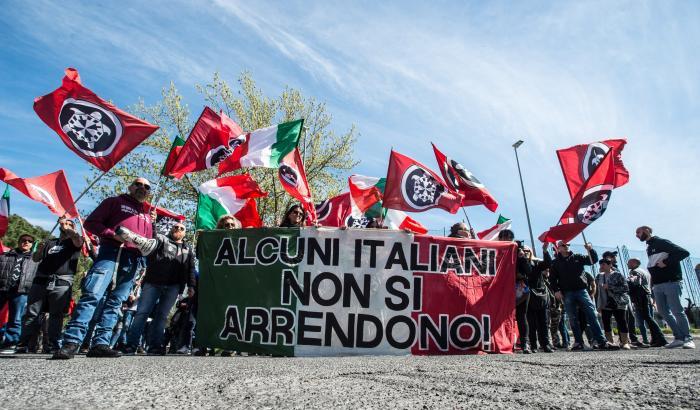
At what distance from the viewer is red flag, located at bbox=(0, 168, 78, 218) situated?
6.01 metres

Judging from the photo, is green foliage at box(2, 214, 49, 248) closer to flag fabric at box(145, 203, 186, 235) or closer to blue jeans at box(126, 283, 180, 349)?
flag fabric at box(145, 203, 186, 235)

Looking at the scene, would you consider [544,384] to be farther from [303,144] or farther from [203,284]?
[303,144]

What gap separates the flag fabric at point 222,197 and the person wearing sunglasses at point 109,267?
3.14 meters

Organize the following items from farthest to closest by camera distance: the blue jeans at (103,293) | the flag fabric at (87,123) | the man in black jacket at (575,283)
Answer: the man in black jacket at (575,283), the flag fabric at (87,123), the blue jeans at (103,293)

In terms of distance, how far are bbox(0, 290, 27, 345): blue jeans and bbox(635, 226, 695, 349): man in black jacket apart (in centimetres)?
1030

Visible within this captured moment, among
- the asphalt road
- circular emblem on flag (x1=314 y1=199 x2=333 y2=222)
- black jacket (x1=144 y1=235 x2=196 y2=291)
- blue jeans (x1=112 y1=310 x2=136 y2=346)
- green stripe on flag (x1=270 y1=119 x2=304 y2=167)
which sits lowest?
the asphalt road

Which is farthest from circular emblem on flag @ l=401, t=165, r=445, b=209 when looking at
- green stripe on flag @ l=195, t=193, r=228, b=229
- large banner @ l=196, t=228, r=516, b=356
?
green stripe on flag @ l=195, t=193, r=228, b=229

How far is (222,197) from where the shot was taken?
8.73 m

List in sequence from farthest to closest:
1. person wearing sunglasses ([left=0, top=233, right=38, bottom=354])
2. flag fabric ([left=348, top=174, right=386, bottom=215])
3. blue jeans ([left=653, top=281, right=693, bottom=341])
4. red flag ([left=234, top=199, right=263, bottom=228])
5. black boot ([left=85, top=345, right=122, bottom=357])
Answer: flag fabric ([left=348, top=174, right=386, bottom=215]) < red flag ([left=234, top=199, right=263, bottom=228]) < person wearing sunglasses ([left=0, top=233, right=38, bottom=354]) < blue jeans ([left=653, top=281, right=693, bottom=341]) < black boot ([left=85, top=345, right=122, bottom=357])

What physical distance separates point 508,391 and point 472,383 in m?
0.32

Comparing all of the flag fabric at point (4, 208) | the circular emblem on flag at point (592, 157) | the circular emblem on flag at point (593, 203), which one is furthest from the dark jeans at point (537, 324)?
the flag fabric at point (4, 208)

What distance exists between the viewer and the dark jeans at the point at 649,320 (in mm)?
7946

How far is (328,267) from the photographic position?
6.27 m

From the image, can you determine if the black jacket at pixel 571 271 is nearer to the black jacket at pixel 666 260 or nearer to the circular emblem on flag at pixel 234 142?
the black jacket at pixel 666 260
